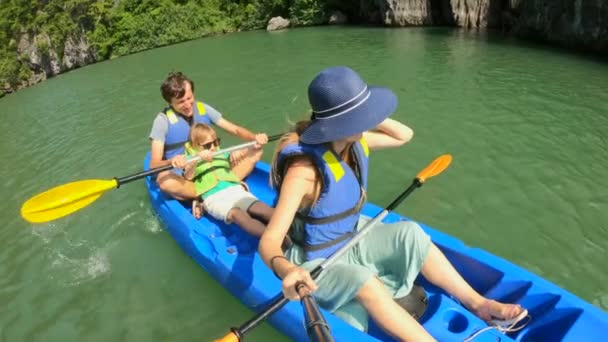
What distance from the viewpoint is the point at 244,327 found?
1.87 metres

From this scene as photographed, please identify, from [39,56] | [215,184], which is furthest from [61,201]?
[39,56]

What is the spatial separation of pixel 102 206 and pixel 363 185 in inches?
136

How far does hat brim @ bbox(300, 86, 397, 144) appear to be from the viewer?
1.87 meters

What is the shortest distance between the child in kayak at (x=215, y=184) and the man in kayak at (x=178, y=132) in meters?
0.13

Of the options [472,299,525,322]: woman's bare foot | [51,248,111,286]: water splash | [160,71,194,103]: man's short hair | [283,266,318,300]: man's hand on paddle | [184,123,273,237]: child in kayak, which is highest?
[160,71,194,103]: man's short hair

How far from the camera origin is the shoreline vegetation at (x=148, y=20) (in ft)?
48.4

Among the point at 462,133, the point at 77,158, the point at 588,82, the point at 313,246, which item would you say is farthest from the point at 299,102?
the point at 313,246

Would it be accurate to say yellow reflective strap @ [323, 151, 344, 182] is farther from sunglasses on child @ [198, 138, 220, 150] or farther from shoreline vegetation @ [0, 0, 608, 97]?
shoreline vegetation @ [0, 0, 608, 97]

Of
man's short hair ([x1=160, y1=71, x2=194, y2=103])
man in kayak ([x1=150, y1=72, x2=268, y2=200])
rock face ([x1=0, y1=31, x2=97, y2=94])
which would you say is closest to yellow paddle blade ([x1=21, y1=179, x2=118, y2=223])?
man in kayak ([x1=150, y1=72, x2=268, y2=200])

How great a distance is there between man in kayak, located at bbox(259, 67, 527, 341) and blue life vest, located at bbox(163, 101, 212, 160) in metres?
2.10

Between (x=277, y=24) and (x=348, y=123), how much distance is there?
60.1 ft

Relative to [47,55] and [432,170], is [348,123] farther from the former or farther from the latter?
[47,55]

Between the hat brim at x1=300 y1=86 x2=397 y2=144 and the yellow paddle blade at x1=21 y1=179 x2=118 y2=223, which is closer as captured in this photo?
the hat brim at x1=300 y1=86 x2=397 y2=144

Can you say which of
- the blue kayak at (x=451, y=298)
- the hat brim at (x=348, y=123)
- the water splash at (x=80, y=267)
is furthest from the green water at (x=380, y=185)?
the hat brim at (x=348, y=123)
